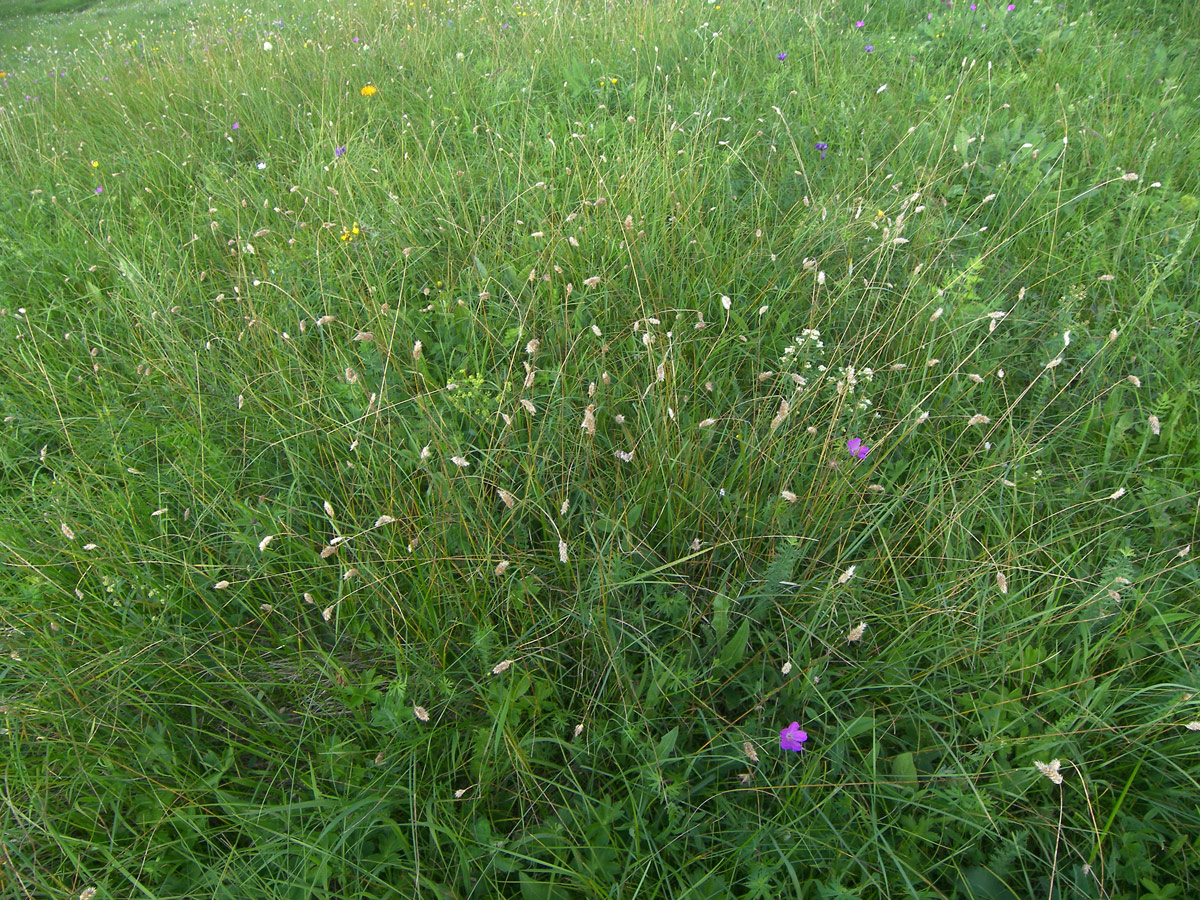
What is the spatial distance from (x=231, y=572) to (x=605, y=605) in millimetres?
1020

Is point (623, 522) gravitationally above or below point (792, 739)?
above

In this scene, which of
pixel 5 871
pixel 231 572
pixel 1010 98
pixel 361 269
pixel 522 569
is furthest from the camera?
pixel 1010 98

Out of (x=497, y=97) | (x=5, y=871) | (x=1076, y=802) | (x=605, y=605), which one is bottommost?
(x=1076, y=802)

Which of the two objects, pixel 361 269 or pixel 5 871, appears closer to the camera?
pixel 5 871

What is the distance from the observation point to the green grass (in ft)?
4.05

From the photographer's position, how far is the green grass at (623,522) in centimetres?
123

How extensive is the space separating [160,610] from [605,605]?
3.78ft

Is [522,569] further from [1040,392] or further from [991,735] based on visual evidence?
[1040,392]

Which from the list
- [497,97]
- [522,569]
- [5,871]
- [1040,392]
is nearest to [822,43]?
[497,97]

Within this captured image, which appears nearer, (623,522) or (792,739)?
(792,739)

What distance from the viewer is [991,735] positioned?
4.17ft

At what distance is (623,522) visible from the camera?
1.63m

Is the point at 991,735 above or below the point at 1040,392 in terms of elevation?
below

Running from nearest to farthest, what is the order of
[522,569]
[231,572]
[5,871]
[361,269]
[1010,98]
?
[5,871] < [522,569] < [231,572] < [361,269] < [1010,98]
